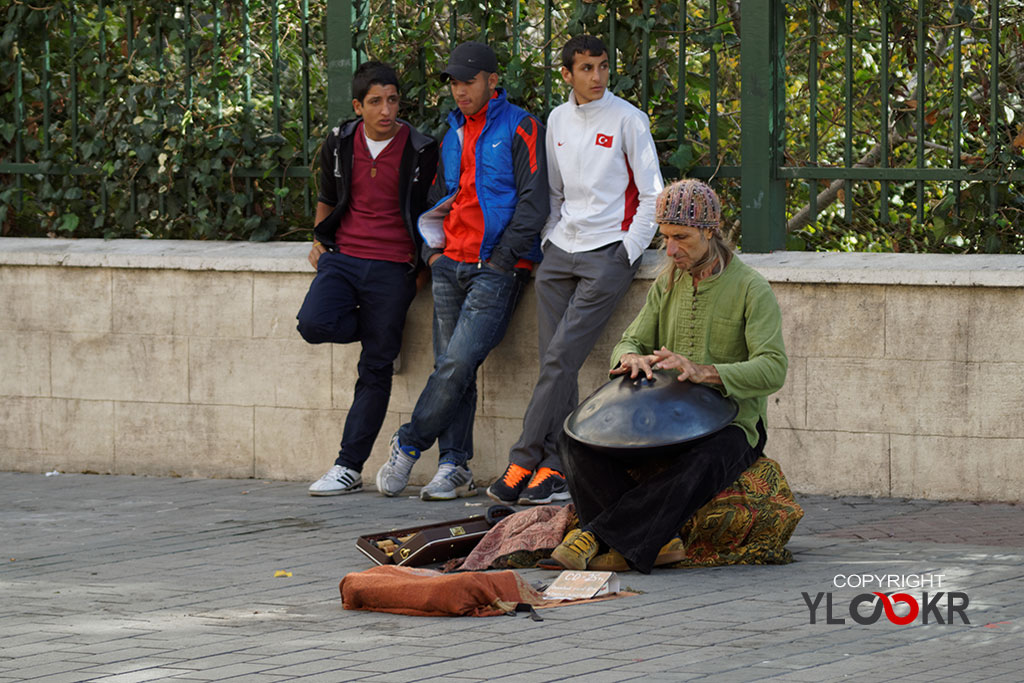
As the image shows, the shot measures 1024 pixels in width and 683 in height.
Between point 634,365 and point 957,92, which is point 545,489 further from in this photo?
point 957,92

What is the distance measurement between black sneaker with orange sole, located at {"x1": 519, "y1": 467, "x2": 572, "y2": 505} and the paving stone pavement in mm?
306

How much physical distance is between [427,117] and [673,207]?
9.37ft

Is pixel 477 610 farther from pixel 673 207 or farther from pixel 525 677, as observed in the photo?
pixel 673 207

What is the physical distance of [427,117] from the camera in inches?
344

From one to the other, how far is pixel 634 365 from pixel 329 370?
9.53 feet

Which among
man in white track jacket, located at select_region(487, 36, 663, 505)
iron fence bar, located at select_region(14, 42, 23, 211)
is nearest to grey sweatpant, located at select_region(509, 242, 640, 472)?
man in white track jacket, located at select_region(487, 36, 663, 505)

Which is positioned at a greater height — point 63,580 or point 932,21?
point 932,21

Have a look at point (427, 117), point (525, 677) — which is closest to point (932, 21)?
point (427, 117)

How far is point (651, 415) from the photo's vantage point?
19.6ft

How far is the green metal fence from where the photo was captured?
7883 millimetres

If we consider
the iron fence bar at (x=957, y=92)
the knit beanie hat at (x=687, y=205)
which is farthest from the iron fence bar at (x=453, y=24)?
the knit beanie hat at (x=687, y=205)

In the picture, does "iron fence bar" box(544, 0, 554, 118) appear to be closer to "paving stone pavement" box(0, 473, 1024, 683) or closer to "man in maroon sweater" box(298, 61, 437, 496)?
"man in maroon sweater" box(298, 61, 437, 496)

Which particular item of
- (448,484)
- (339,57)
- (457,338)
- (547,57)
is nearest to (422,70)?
(339,57)

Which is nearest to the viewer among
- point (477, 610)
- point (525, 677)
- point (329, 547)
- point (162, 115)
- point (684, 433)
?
point (525, 677)
